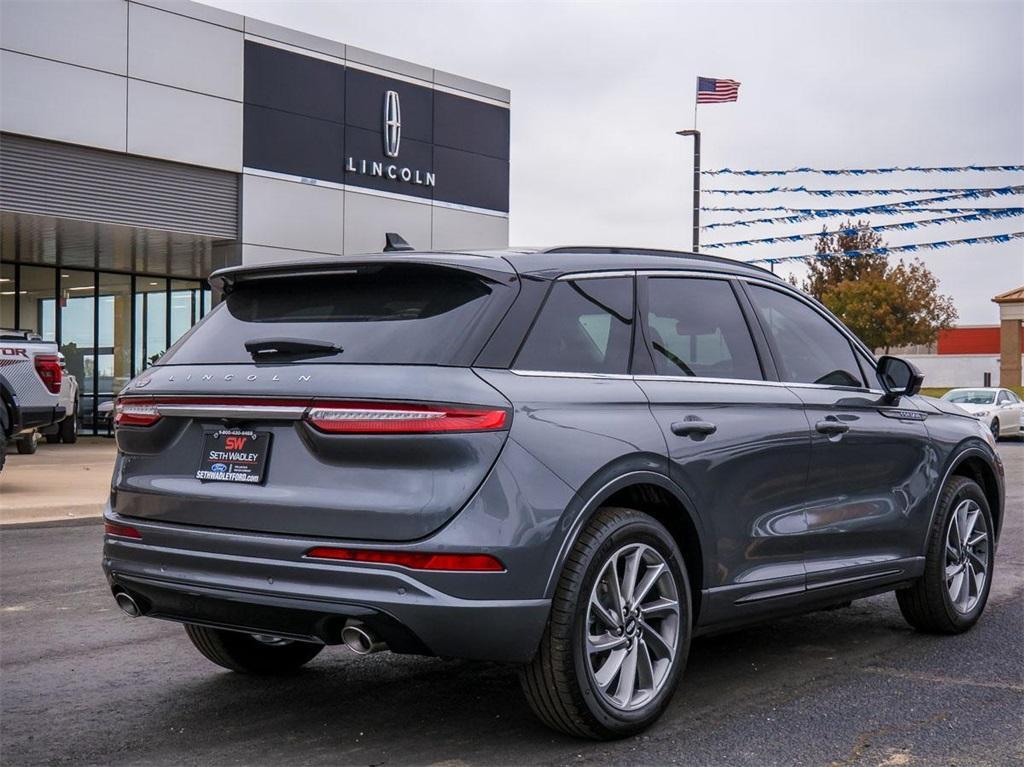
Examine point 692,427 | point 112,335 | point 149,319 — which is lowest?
point 692,427

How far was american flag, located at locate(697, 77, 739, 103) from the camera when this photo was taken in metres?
28.8

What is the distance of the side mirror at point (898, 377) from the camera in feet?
20.9

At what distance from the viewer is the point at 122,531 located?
4.82 metres

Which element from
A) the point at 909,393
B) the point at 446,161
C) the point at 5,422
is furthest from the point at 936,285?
the point at 909,393

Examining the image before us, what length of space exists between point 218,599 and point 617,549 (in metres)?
1.37

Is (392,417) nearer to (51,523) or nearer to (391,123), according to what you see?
(51,523)

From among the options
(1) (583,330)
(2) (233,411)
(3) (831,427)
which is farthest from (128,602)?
(3) (831,427)

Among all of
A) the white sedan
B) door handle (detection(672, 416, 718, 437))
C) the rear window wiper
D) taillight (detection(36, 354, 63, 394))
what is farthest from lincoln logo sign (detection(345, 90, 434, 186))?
the rear window wiper

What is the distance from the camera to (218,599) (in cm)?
443

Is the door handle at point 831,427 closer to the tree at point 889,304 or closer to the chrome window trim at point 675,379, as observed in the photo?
the chrome window trim at point 675,379

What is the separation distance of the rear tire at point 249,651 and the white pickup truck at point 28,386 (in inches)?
383

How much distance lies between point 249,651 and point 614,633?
5.86 feet

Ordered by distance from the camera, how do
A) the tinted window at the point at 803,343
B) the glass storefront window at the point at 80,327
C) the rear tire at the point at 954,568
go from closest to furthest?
the tinted window at the point at 803,343 → the rear tire at the point at 954,568 → the glass storefront window at the point at 80,327

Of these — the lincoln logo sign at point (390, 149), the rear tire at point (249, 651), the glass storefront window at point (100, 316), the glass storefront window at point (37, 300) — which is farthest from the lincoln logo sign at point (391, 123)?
the rear tire at point (249, 651)
